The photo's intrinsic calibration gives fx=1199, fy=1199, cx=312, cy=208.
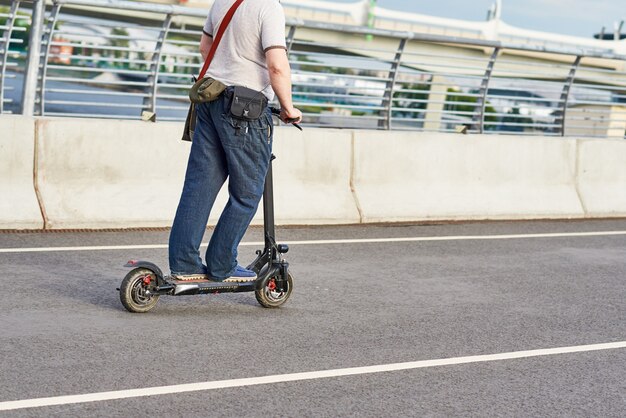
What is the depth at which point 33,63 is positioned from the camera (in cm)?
1092

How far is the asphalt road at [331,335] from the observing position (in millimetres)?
5484

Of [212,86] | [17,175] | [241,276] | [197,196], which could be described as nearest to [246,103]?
[212,86]

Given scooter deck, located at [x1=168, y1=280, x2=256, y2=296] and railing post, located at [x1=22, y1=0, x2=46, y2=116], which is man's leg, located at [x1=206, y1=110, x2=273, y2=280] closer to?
scooter deck, located at [x1=168, y1=280, x2=256, y2=296]

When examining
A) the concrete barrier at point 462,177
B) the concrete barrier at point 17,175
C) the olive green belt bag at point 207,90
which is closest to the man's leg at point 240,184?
the olive green belt bag at point 207,90

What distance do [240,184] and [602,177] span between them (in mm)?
8289

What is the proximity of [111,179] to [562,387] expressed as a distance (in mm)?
5625

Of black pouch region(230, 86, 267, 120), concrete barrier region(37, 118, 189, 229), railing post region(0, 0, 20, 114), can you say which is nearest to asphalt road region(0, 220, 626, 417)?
concrete barrier region(37, 118, 189, 229)

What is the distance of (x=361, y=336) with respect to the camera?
22.7ft

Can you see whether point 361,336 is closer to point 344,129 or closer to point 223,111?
point 223,111

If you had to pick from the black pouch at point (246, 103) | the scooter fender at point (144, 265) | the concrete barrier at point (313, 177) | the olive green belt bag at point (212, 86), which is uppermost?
the olive green belt bag at point (212, 86)

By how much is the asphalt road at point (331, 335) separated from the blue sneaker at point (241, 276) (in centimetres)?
20

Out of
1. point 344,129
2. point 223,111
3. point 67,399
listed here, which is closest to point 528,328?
point 223,111

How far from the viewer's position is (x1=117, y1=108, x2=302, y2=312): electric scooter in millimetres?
7016

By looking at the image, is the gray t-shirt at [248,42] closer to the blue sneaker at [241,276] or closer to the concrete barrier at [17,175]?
the blue sneaker at [241,276]
